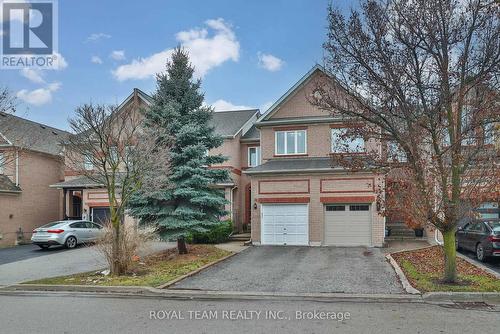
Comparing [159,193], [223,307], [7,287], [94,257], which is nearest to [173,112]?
[159,193]

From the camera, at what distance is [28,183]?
88.2 feet

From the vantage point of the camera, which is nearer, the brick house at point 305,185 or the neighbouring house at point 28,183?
the brick house at point 305,185

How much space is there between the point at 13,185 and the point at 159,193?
15492 millimetres

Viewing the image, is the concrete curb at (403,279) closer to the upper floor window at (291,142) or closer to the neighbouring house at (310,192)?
the neighbouring house at (310,192)

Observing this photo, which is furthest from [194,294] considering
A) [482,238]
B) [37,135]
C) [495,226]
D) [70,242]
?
[37,135]

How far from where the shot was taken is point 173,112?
54.4 feet

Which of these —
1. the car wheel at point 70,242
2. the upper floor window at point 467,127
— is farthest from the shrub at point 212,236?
the upper floor window at point 467,127

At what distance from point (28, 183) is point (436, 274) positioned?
82.9 ft

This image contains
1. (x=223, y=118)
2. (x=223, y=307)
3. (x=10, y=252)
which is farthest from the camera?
(x=223, y=118)

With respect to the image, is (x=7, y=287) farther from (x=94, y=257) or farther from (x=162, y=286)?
(x=94, y=257)

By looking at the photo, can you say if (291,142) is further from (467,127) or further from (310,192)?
(467,127)

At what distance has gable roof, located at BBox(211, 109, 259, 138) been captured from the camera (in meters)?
26.9

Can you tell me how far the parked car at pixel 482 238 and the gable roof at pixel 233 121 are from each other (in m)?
14.5

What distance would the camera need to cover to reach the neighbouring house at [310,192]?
64.5 feet
